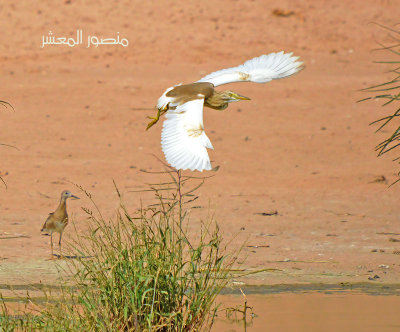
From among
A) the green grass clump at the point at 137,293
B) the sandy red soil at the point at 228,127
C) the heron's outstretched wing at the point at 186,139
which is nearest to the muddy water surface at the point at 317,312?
the sandy red soil at the point at 228,127

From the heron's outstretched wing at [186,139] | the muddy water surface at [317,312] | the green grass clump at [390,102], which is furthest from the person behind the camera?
the muddy water surface at [317,312]

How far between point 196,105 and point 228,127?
7.73m

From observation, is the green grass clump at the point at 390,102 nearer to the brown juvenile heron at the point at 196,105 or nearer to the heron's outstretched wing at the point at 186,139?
the brown juvenile heron at the point at 196,105

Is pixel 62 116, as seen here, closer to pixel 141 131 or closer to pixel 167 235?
pixel 141 131

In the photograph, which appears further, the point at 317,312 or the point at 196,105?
the point at 317,312

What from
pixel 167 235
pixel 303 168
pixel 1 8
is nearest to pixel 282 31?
pixel 1 8

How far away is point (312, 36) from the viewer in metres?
19.5

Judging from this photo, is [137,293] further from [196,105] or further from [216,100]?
[216,100]

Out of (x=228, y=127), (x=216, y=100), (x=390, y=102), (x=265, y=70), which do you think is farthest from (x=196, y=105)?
(x=228, y=127)

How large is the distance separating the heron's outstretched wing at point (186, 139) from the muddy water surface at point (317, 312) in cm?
109

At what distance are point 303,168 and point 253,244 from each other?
3.67 meters

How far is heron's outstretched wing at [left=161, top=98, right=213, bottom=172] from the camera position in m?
5.89

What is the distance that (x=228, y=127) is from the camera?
1416 cm

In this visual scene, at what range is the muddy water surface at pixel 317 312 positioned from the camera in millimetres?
6477
